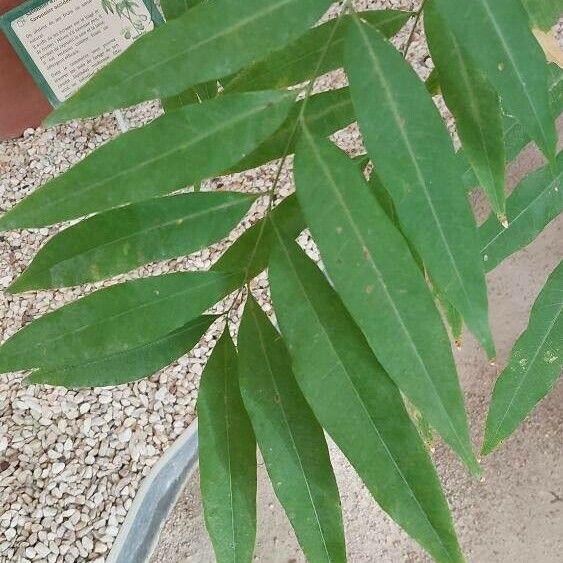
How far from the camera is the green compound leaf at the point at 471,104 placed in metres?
0.55

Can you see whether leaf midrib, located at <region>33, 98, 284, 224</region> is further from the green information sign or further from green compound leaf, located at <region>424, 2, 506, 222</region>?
the green information sign

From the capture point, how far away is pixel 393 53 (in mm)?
481

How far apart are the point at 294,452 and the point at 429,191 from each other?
22 centimetres

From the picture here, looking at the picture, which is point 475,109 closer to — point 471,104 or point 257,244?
point 471,104

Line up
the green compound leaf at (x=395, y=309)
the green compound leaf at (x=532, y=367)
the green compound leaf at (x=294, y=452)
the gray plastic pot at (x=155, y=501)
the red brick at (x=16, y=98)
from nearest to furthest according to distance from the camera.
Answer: the green compound leaf at (x=395, y=309), the green compound leaf at (x=294, y=452), the green compound leaf at (x=532, y=367), the gray plastic pot at (x=155, y=501), the red brick at (x=16, y=98)

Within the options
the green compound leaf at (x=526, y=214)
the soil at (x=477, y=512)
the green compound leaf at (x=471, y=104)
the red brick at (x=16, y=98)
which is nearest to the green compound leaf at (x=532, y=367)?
the green compound leaf at (x=526, y=214)

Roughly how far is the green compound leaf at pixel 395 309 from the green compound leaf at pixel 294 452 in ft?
0.44

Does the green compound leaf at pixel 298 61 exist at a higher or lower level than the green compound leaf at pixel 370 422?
higher

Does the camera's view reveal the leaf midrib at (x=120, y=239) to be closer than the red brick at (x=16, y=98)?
Yes

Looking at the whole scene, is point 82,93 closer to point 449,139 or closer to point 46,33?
point 449,139

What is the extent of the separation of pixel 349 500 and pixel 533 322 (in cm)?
71

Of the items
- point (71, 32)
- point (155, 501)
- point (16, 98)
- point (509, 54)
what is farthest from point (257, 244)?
point (16, 98)

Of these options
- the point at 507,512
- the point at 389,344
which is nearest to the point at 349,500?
the point at 507,512

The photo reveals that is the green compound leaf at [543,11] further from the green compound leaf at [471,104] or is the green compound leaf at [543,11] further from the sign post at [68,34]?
the sign post at [68,34]
